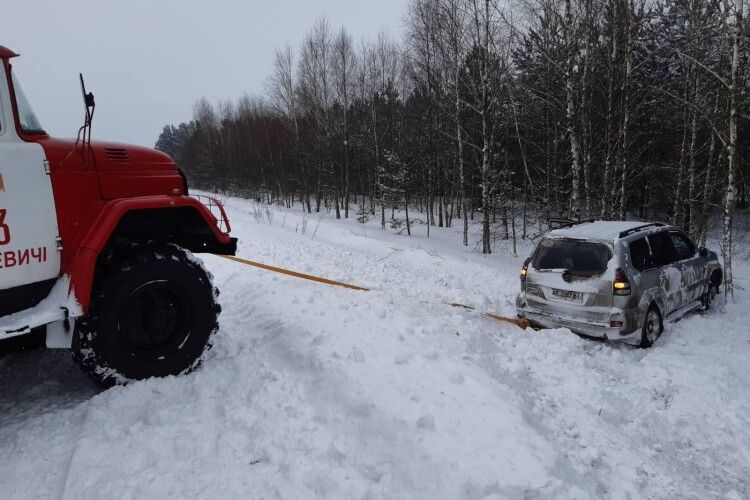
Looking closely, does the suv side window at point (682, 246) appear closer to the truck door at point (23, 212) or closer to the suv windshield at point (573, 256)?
the suv windshield at point (573, 256)

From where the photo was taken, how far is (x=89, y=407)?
140 inches

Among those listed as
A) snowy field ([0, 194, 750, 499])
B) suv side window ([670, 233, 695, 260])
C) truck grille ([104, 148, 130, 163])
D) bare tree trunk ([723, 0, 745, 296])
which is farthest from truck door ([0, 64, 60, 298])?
bare tree trunk ([723, 0, 745, 296])

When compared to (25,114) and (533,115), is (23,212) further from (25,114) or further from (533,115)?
(533,115)

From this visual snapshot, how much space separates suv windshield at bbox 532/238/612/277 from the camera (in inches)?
246

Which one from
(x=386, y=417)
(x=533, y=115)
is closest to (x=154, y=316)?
(x=386, y=417)

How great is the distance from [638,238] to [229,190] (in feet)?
190

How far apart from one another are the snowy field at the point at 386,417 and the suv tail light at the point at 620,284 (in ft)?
2.61

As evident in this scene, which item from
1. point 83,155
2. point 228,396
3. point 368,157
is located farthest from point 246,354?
point 368,157

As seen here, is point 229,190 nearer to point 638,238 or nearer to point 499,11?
point 499,11

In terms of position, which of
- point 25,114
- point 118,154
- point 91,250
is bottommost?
point 91,250

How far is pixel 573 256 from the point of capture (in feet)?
21.3

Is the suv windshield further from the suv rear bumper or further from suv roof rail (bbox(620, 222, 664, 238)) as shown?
the suv rear bumper

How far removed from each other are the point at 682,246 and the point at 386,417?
22.2 ft

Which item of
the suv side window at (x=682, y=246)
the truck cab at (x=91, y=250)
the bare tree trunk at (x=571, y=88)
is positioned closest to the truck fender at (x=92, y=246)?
the truck cab at (x=91, y=250)
